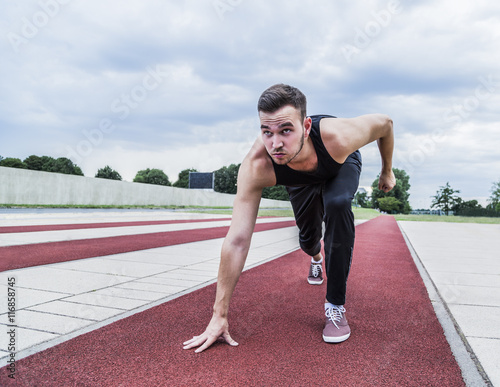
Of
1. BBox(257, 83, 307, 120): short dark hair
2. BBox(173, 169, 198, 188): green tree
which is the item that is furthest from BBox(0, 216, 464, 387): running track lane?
BBox(173, 169, 198, 188): green tree

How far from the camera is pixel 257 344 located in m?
2.43

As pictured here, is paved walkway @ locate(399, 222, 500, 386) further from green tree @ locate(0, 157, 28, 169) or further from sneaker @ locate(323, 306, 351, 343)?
green tree @ locate(0, 157, 28, 169)

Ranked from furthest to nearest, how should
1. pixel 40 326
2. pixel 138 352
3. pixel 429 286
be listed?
pixel 429 286 < pixel 40 326 < pixel 138 352

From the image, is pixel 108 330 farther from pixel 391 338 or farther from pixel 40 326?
pixel 391 338

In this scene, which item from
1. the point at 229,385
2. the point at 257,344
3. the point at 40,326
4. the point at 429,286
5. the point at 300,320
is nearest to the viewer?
the point at 229,385

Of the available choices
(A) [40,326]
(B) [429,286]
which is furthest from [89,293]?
(B) [429,286]

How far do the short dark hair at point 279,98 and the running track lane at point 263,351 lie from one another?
4.66 ft

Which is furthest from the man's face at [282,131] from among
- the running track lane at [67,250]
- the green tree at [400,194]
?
the green tree at [400,194]

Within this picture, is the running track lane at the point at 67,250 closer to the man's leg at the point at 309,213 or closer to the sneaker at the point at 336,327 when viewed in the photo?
the man's leg at the point at 309,213

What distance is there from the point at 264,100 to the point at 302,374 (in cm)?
152

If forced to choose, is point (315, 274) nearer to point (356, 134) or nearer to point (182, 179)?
point (356, 134)

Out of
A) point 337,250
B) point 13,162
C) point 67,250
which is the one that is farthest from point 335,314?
point 13,162

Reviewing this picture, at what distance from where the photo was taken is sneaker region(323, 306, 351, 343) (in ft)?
8.11

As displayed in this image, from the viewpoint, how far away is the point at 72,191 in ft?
85.3
